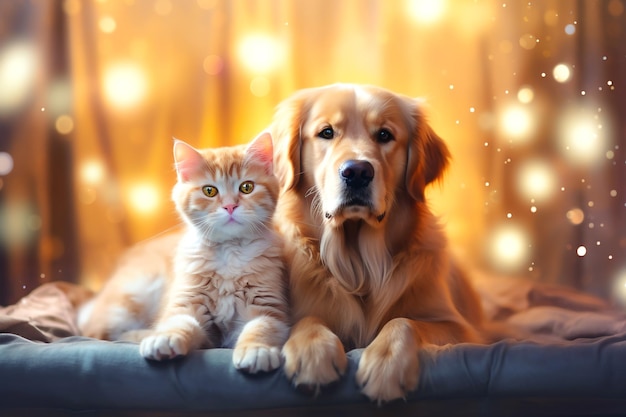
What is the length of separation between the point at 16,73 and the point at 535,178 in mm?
2227

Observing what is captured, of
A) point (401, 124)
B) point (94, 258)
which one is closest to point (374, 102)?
point (401, 124)

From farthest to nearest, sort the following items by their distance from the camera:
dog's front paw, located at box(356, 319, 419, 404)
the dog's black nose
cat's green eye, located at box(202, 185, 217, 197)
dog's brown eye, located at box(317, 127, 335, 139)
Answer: dog's brown eye, located at box(317, 127, 335, 139), cat's green eye, located at box(202, 185, 217, 197), the dog's black nose, dog's front paw, located at box(356, 319, 419, 404)

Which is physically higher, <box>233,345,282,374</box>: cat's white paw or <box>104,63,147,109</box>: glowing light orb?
<box>104,63,147,109</box>: glowing light orb

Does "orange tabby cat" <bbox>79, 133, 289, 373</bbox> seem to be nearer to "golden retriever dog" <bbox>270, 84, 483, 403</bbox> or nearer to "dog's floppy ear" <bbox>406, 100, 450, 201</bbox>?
"golden retriever dog" <bbox>270, 84, 483, 403</bbox>

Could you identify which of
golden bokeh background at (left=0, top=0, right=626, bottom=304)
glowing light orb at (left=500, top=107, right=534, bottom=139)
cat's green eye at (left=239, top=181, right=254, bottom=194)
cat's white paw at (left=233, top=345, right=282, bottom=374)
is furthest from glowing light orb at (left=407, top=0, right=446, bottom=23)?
cat's white paw at (left=233, top=345, right=282, bottom=374)

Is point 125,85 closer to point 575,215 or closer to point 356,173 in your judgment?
point 356,173

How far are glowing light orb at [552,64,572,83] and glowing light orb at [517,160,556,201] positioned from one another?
360 mm

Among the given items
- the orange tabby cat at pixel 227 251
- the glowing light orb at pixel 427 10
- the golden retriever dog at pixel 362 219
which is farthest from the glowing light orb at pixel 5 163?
the glowing light orb at pixel 427 10

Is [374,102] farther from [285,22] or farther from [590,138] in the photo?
[590,138]

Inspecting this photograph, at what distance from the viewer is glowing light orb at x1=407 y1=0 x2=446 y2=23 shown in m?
2.54

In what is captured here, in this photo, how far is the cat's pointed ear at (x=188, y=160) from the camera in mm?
1637

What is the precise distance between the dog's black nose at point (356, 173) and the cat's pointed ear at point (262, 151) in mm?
249

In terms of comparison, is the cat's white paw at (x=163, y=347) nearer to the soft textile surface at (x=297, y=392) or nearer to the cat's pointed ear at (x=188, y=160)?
the soft textile surface at (x=297, y=392)

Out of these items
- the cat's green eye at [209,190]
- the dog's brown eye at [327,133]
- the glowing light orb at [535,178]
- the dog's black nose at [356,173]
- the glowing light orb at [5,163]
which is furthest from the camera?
the glowing light orb at [535,178]
